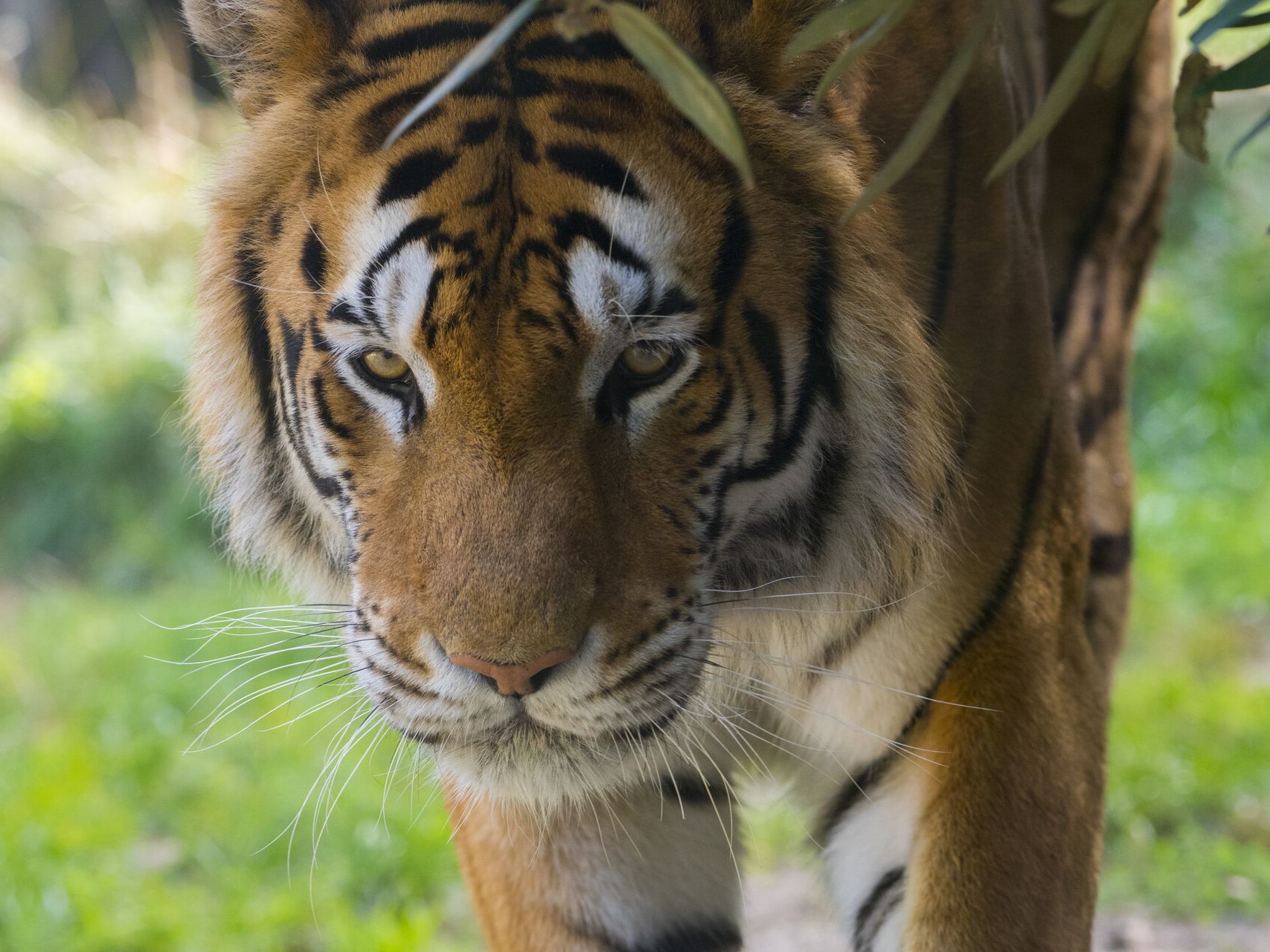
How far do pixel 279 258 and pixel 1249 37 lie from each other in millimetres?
1658

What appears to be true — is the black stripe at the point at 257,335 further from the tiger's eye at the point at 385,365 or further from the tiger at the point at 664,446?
the tiger's eye at the point at 385,365

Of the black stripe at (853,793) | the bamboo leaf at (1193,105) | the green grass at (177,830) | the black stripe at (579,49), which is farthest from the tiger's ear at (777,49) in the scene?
the green grass at (177,830)

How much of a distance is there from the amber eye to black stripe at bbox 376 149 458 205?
245 millimetres

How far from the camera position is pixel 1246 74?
1.08 m

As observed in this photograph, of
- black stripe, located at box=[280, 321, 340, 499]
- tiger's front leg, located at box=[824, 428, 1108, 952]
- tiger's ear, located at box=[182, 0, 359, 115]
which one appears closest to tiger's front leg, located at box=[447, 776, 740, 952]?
tiger's front leg, located at box=[824, 428, 1108, 952]

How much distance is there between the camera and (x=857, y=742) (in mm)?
1634

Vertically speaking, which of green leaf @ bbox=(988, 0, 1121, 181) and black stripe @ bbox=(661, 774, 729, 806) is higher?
green leaf @ bbox=(988, 0, 1121, 181)

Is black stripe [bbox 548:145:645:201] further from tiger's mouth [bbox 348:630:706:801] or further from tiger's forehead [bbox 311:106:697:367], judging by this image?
tiger's mouth [bbox 348:630:706:801]

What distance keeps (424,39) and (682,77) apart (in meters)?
0.58

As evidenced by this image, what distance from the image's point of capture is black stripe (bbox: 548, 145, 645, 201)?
130 centimetres

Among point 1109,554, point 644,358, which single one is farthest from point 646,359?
point 1109,554

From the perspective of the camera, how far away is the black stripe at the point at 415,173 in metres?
1.33

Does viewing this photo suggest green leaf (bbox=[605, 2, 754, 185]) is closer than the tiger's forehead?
Yes

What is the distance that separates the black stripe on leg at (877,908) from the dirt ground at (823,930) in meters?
0.52
